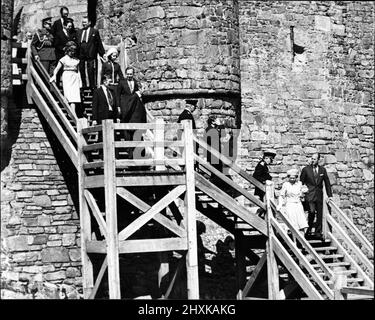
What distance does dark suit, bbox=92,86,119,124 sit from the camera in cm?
1627

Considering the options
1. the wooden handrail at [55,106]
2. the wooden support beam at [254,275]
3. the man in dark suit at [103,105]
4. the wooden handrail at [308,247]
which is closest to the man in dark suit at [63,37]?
the wooden handrail at [55,106]

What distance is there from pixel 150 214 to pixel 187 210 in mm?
598

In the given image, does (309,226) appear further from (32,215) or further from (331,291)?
(32,215)

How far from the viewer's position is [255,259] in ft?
59.7

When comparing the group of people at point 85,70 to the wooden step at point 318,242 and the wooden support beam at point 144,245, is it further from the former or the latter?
the wooden step at point 318,242

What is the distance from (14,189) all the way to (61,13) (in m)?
3.16

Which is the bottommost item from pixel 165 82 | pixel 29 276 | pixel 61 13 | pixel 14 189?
pixel 29 276

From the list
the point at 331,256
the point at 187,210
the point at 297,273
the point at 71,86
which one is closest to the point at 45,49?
the point at 71,86

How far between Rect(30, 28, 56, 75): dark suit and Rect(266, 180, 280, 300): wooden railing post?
4212 millimetres

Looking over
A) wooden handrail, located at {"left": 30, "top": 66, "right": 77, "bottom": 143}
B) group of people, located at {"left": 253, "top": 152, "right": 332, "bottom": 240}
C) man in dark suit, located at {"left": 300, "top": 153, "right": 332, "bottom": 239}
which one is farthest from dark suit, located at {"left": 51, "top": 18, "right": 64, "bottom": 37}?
man in dark suit, located at {"left": 300, "top": 153, "right": 332, "bottom": 239}

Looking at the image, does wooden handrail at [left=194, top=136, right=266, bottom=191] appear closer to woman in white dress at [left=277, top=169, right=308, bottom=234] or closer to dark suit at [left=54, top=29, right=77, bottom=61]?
woman in white dress at [left=277, top=169, right=308, bottom=234]

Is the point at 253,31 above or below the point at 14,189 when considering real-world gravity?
above
